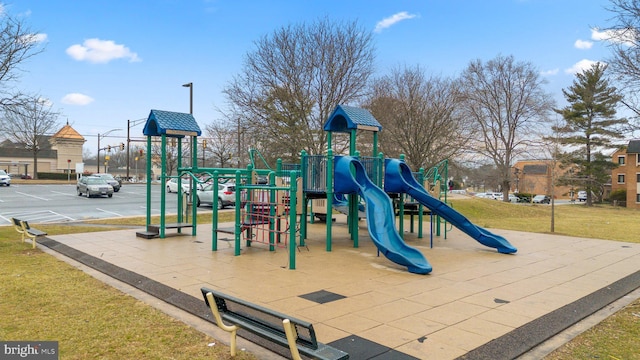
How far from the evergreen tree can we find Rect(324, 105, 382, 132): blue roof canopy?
37.5 meters

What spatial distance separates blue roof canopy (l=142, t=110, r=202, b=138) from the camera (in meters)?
11.6

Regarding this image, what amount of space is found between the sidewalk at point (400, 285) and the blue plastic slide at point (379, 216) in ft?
0.92

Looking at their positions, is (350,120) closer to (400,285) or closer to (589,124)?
(400,285)

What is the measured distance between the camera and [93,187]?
2836cm

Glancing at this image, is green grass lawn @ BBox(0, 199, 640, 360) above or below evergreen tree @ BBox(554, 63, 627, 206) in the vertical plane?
below

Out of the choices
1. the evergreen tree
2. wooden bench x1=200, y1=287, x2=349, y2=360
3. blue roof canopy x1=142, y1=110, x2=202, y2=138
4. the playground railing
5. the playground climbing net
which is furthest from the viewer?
the evergreen tree

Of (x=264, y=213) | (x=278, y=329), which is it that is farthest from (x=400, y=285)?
(x=264, y=213)

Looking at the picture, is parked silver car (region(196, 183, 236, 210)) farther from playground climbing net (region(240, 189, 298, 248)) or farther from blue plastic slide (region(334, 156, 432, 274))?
blue plastic slide (region(334, 156, 432, 274))

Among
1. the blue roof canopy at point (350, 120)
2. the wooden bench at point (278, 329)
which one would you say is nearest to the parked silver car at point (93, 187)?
the blue roof canopy at point (350, 120)

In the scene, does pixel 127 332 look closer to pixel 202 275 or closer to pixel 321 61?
pixel 202 275

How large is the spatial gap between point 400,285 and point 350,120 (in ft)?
18.1

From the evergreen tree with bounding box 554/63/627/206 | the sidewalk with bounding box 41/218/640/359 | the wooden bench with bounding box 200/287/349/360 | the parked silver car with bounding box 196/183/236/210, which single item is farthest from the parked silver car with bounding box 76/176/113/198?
the evergreen tree with bounding box 554/63/627/206

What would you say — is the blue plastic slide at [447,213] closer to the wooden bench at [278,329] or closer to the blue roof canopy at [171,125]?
the blue roof canopy at [171,125]

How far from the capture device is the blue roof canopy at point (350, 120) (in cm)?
1142
